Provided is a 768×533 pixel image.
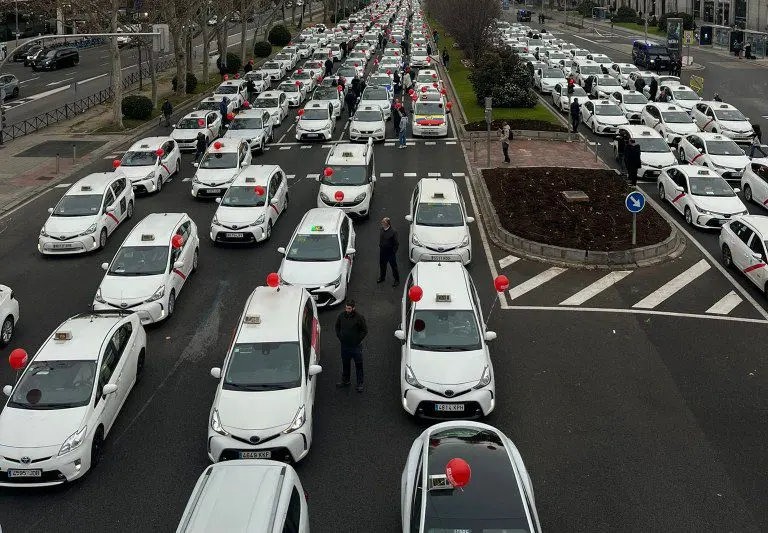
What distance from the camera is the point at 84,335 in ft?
44.3

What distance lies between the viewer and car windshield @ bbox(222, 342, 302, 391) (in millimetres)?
12461

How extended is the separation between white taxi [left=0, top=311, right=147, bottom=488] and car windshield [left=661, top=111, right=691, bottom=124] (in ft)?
A: 92.0

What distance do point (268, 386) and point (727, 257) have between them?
45.3 ft

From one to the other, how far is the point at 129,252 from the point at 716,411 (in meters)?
12.9

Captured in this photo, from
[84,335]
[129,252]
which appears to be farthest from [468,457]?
[129,252]

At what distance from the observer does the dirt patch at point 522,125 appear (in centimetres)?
3734

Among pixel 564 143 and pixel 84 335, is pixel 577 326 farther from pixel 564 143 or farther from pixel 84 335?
pixel 564 143

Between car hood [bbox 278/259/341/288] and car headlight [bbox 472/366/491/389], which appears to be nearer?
car headlight [bbox 472/366/491/389]

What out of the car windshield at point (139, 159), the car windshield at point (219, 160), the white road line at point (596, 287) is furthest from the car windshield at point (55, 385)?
the car windshield at point (139, 159)

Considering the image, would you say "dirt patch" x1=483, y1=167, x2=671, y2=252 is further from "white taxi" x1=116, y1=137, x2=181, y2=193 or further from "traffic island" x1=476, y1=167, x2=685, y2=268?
"white taxi" x1=116, y1=137, x2=181, y2=193

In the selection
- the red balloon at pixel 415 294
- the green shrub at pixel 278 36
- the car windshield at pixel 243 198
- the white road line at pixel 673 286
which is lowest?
the white road line at pixel 673 286

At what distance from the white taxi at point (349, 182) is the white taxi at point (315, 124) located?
10.2m

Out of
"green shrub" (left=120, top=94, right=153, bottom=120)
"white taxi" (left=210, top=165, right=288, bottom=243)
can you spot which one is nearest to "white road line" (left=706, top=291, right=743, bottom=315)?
"white taxi" (left=210, top=165, right=288, bottom=243)

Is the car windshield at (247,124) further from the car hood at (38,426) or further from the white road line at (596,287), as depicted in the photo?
the car hood at (38,426)
